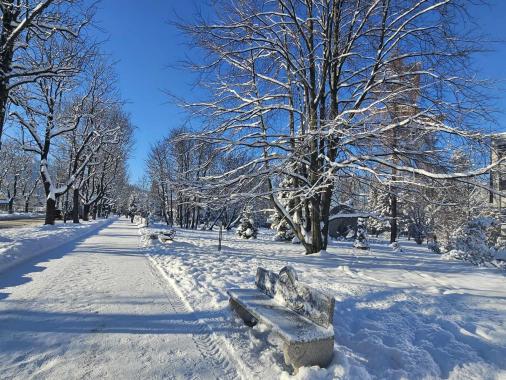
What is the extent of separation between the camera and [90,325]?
4.29 meters

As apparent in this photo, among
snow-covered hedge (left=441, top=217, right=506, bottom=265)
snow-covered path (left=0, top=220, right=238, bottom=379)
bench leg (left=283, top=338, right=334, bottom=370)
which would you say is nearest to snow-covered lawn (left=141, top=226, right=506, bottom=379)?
bench leg (left=283, top=338, right=334, bottom=370)

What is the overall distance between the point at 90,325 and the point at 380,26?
419 inches

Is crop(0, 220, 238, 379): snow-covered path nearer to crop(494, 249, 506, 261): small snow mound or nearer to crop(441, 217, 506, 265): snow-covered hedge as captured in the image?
crop(441, 217, 506, 265): snow-covered hedge

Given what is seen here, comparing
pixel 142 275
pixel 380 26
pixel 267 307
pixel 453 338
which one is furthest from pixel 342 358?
pixel 380 26

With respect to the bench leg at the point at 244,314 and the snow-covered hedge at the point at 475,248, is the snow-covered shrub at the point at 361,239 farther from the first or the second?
the bench leg at the point at 244,314

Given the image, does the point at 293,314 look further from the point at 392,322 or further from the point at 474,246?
the point at 474,246

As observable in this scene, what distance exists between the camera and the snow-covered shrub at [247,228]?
25875 mm

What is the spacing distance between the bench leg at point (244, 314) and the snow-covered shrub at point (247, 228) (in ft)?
66.9

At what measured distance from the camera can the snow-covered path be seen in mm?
3262

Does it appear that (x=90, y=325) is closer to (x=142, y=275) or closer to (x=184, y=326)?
(x=184, y=326)

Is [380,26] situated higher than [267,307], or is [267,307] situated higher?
[380,26]

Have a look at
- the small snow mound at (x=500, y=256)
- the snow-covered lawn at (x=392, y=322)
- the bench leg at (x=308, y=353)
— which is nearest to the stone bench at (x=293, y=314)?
the bench leg at (x=308, y=353)

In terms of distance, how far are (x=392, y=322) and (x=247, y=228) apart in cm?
2263

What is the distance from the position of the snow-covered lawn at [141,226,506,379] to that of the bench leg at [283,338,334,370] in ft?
0.34
